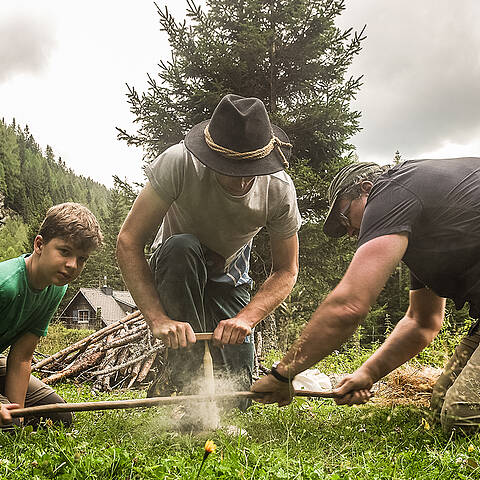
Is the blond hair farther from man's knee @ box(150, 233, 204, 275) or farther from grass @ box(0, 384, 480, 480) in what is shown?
grass @ box(0, 384, 480, 480)

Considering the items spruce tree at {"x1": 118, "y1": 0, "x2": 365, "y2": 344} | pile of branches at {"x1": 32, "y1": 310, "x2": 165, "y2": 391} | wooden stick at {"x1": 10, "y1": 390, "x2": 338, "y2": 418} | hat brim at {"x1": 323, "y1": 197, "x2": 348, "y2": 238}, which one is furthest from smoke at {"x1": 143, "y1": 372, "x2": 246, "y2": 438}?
spruce tree at {"x1": 118, "y1": 0, "x2": 365, "y2": 344}

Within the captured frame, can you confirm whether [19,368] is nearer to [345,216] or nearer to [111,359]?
[345,216]

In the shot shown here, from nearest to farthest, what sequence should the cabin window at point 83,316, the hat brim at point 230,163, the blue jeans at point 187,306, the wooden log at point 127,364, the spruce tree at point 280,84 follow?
1. the hat brim at point 230,163
2. the blue jeans at point 187,306
3. the wooden log at point 127,364
4. the spruce tree at point 280,84
5. the cabin window at point 83,316

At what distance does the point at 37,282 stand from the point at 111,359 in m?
3.72

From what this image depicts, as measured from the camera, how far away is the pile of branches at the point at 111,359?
5.86 metres

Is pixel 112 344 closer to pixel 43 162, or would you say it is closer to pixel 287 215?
pixel 287 215

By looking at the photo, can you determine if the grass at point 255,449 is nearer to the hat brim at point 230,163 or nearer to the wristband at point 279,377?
the wristband at point 279,377

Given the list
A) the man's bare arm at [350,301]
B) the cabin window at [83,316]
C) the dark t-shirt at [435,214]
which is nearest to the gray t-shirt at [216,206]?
the dark t-shirt at [435,214]

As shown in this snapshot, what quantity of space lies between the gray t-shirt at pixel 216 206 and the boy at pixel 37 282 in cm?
57

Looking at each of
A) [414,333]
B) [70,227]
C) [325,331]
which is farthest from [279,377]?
[70,227]

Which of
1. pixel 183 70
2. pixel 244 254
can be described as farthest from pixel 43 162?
pixel 244 254

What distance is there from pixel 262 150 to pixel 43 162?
97.4m

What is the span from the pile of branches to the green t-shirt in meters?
2.78

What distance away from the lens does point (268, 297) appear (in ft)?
9.86
